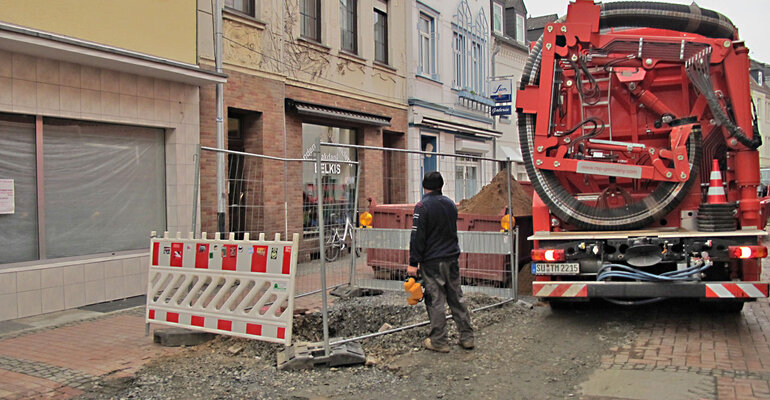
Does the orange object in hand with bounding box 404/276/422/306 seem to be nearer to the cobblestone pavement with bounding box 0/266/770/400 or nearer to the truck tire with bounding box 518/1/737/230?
the cobblestone pavement with bounding box 0/266/770/400

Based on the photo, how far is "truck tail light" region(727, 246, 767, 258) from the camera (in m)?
6.04

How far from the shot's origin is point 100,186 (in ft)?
30.0

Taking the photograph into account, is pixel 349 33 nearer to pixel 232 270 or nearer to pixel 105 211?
pixel 105 211

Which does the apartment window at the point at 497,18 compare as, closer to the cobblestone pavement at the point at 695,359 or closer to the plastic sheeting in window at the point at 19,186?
the cobblestone pavement at the point at 695,359

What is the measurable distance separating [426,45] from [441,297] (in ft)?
43.2

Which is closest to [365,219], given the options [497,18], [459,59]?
[459,59]

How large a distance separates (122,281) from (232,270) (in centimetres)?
395

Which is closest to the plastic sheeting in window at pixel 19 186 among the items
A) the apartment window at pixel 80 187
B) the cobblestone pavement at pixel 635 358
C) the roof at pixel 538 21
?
the apartment window at pixel 80 187

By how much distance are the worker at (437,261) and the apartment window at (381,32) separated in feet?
35.1

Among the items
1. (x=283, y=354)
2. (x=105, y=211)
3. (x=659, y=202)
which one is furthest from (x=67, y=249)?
(x=659, y=202)

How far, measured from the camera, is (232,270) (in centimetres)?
598

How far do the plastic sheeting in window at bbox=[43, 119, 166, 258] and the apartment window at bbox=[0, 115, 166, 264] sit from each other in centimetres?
1

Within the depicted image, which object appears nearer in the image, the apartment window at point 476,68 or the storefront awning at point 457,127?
the storefront awning at point 457,127

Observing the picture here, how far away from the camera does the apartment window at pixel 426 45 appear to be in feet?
57.9
